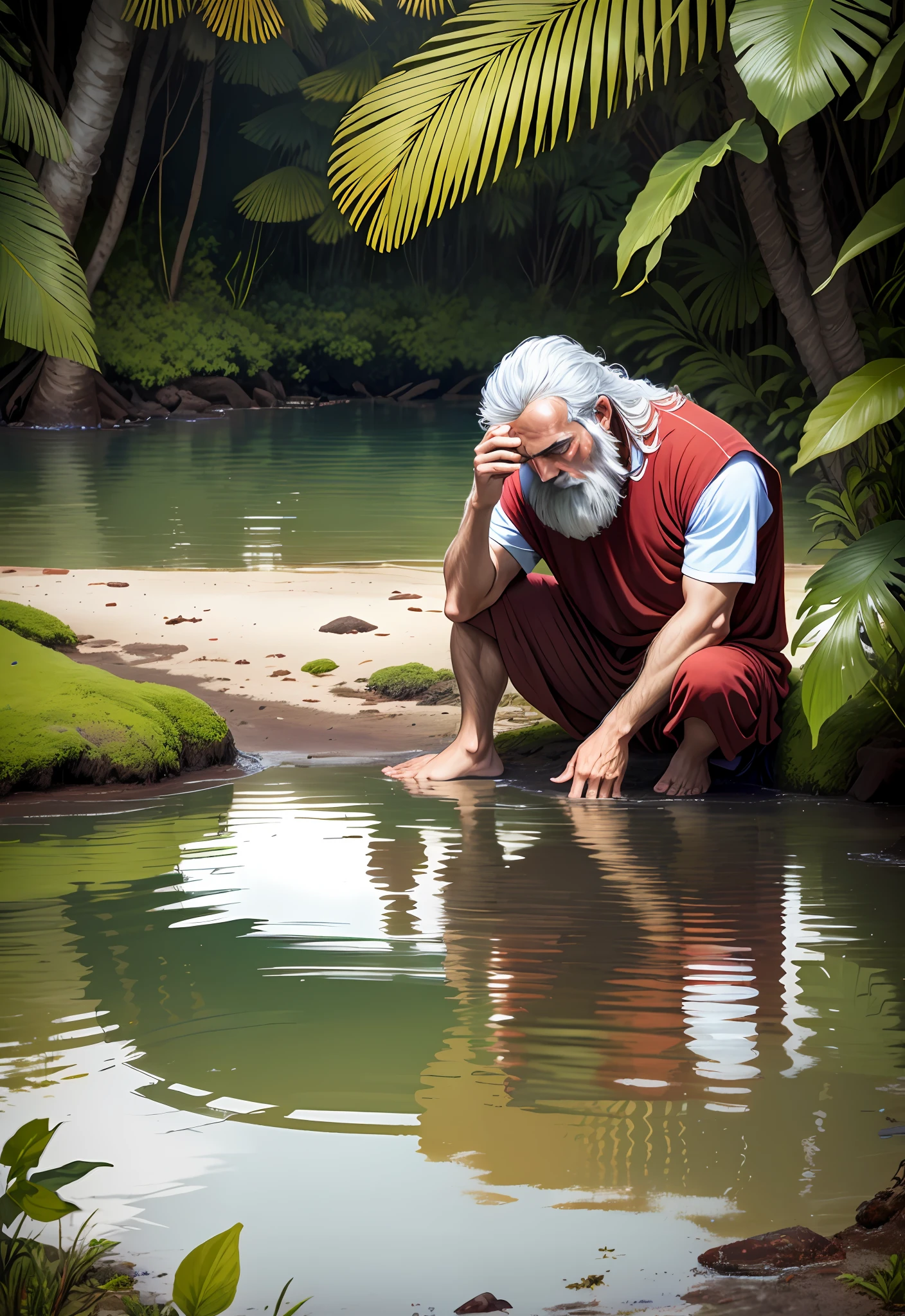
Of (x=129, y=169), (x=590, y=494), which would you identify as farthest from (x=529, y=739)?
(x=129, y=169)

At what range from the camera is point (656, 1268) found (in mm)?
1549

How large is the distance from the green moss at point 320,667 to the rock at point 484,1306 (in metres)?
3.40

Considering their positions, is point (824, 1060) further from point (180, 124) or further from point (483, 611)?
point (180, 124)

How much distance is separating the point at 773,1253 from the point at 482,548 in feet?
7.04

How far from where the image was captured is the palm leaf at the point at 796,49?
308 centimetres

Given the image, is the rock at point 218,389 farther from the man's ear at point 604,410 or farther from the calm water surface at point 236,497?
the man's ear at point 604,410

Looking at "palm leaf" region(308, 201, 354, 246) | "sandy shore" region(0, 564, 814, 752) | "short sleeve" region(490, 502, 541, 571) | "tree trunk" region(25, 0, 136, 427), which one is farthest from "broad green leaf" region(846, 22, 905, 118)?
"palm leaf" region(308, 201, 354, 246)

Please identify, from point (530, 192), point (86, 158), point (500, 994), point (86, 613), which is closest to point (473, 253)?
point (530, 192)

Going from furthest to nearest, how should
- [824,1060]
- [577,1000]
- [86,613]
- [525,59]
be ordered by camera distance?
[86,613], [525,59], [577,1000], [824,1060]

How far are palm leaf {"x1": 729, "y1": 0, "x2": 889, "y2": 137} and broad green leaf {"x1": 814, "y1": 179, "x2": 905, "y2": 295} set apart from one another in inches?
8.8

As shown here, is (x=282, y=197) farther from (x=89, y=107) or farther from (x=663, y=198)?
(x=663, y=198)

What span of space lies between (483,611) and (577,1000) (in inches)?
58.2

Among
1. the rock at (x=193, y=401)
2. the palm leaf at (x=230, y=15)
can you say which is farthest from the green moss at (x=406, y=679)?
the rock at (x=193, y=401)

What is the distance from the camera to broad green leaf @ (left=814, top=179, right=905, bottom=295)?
300 cm
